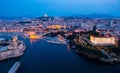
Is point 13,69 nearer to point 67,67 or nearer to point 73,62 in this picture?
point 67,67

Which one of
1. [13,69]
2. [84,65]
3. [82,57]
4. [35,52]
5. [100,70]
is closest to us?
[13,69]

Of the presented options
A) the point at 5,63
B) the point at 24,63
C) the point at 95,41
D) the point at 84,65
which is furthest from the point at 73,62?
the point at 95,41

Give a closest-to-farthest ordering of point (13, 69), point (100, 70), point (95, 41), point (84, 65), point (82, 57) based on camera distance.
→ 1. point (13, 69)
2. point (100, 70)
3. point (84, 65)
4. point (82, 57)
5. point (95, 41)

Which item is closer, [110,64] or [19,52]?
[110,64]

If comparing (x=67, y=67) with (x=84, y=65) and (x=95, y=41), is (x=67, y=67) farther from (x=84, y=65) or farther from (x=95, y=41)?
(x=95, y=41)

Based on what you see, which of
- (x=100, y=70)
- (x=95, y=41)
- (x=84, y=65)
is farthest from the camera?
(x=95, y=41)

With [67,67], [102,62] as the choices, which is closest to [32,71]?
[67,67]

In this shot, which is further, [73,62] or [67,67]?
[73,62]
